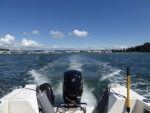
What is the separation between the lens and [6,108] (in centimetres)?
368

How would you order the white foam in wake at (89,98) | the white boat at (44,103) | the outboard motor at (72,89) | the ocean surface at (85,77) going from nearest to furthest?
the white boat at (44,103) < the outboard motor at (72,89) < the white foam in wake at (89,98) < the ocean surface at (85,77)

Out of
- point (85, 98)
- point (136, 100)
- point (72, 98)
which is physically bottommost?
point (85, 98)

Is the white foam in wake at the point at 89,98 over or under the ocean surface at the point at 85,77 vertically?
over

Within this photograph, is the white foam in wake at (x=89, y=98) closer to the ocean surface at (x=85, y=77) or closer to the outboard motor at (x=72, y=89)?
the ocean surface at (x=85, y=77)

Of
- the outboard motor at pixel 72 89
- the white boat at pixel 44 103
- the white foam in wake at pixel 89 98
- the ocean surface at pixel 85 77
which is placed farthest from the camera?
the ocean surface at pixel 85 77

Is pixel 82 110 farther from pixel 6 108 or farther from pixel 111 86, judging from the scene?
pixel 6 108

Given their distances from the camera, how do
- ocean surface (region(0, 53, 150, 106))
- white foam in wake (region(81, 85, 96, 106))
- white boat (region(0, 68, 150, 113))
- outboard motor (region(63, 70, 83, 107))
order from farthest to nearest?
ocean surface (region(0, 53, 150, 106)) < white foam in wake (region(81, 85, 96, 106)) < outboard motor (region(63, 70, 83, 107)) < white boat (region(0, 68, 150, 113))

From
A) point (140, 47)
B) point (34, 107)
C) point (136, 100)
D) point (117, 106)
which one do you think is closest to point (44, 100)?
point (34, 107)

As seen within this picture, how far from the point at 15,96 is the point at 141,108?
2.06 metres

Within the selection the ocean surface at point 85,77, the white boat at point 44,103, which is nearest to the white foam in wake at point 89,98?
the ocean surface at point 85,77

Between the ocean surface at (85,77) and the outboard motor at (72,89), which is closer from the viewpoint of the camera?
the outboard motor at (72,89)

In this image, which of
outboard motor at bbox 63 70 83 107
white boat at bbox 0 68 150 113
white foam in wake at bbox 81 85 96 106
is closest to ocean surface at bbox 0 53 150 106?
white foam in wake at bbox 81 85 96 106

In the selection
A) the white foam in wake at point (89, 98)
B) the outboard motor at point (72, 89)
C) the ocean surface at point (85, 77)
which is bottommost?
the ocean surface at point (85, 77)

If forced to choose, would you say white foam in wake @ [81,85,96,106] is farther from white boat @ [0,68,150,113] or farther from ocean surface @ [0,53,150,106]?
white boat @ [0,68,150,113]
